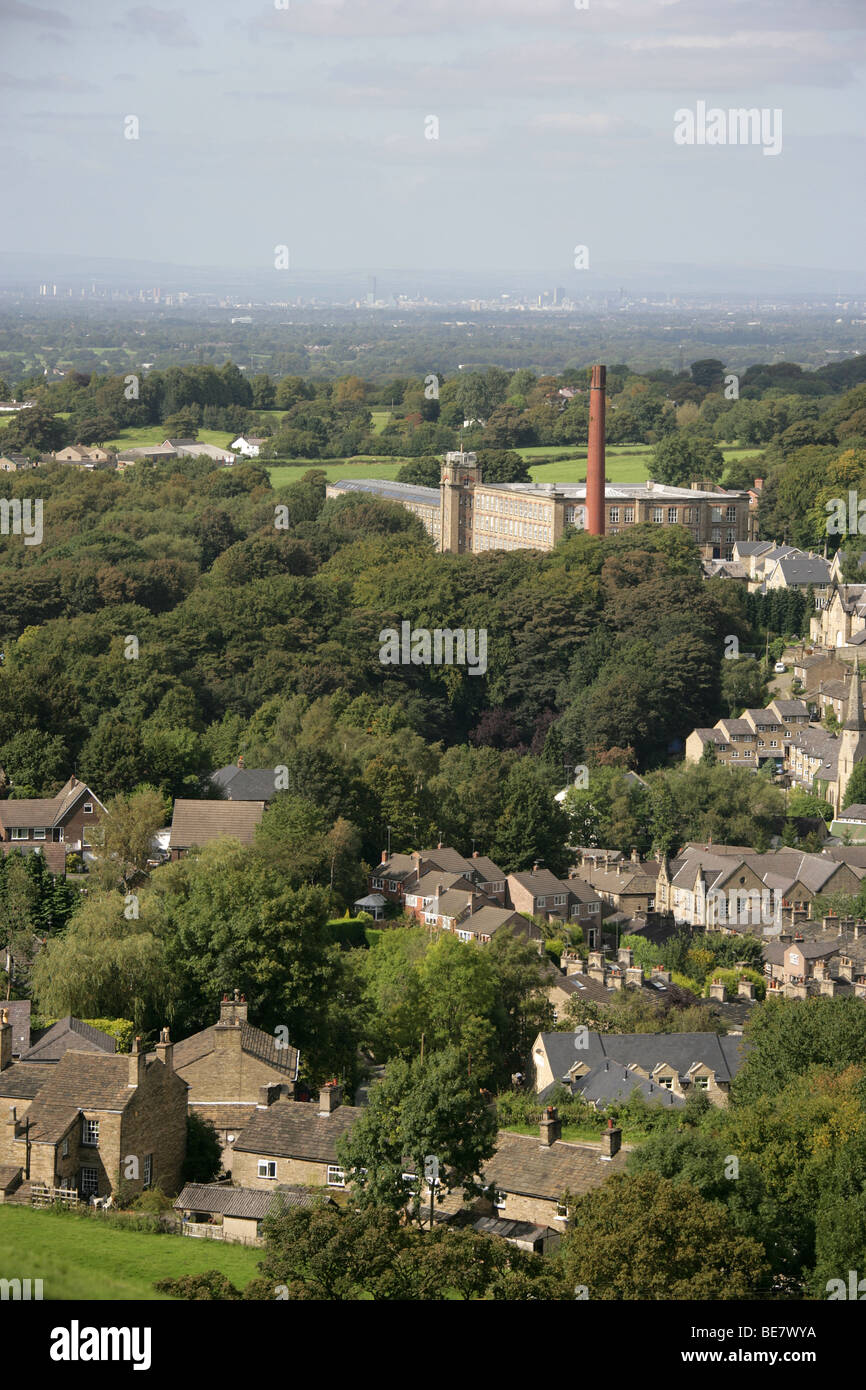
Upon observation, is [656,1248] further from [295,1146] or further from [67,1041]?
[67,1041]

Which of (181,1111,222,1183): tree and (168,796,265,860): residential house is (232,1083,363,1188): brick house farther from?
(168,796,265,860): residential house

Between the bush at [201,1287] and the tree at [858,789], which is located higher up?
the bush at [201,1287]

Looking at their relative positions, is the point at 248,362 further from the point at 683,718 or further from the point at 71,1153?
the point at 71,1153

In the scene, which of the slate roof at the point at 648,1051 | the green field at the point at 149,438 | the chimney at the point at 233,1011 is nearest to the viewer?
the chimney at the point at 233,1011

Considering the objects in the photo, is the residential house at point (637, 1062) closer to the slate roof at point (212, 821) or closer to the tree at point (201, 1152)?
the tree at point (201, 1152)

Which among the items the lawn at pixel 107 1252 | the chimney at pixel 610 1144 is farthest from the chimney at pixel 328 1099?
the chimney at pixel 610 1144

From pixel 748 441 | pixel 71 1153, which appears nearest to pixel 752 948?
pixel 71 1153
